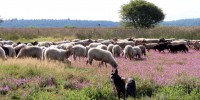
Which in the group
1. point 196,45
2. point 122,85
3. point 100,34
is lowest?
point 100,34

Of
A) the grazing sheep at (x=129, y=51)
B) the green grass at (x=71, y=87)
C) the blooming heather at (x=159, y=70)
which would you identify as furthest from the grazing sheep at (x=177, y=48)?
the green grass at (x=71, y=87)

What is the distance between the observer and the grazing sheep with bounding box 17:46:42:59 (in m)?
20.9

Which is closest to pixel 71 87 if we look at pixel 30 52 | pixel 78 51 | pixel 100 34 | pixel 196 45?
pixel 30 52

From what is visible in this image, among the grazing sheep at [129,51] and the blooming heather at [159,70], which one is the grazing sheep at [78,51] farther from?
the grazing sheep at [129,51]

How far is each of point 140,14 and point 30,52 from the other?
171 feet

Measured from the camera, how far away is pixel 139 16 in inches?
2815

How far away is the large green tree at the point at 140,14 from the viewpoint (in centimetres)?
7131

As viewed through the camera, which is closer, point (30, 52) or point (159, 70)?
point (159, 70)

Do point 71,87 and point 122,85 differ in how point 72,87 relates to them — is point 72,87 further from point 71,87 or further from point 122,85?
point 122,85

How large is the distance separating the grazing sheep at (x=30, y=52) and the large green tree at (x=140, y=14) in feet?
166

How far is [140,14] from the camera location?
7125 centimetres

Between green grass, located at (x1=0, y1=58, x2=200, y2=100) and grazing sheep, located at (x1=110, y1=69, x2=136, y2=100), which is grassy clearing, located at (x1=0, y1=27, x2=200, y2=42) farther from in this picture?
grazing sheep, located at (x1=110, y1=69, x2=136, y2=100)

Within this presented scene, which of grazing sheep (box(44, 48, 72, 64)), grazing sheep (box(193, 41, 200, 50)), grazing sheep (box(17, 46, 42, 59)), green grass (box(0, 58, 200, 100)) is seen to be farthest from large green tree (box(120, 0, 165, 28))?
green grass (box(0, 58, 200, 100))

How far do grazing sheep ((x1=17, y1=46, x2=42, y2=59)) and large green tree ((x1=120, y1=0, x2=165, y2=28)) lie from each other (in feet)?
166
